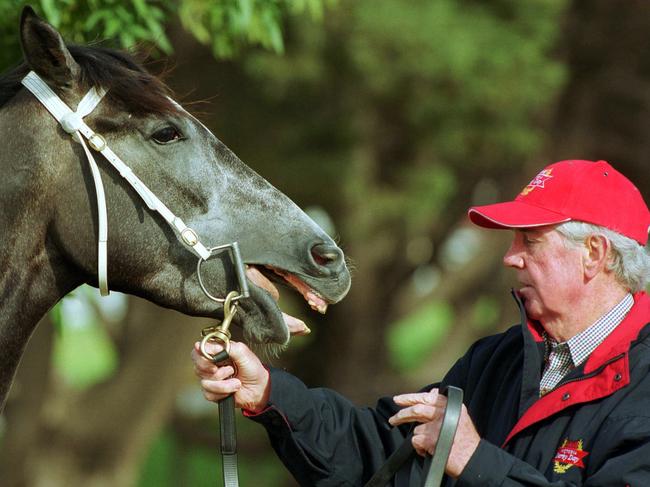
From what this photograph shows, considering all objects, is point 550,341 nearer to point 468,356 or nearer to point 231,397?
point 468,356

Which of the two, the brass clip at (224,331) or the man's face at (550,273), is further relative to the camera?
the man's face at (550,273)

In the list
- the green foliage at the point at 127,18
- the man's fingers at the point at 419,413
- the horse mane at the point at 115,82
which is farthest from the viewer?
the green foliage at the point at 127,18

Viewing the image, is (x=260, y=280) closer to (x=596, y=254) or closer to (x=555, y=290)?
(x=555, y=290)

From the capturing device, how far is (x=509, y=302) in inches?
461

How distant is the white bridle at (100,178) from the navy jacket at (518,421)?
0.43 metres

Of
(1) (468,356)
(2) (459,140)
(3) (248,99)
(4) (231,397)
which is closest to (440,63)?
(2) (459,140)

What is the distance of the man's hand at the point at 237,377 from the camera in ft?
9.62

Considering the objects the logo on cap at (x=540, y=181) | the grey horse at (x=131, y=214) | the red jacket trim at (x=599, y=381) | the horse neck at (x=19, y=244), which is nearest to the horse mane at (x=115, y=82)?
the grey horse at (x=131, y=214)

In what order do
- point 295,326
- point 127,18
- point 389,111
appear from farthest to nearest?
1. point 389,111
2. point 127,18
3. point 295,326

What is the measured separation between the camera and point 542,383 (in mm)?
3043

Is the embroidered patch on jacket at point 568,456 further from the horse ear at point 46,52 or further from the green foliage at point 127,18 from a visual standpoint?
the green foliage at point 127,18

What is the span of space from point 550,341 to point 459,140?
617 cm

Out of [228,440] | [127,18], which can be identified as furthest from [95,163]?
[127,18]

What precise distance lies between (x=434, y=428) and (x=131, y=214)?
0.96 metres
